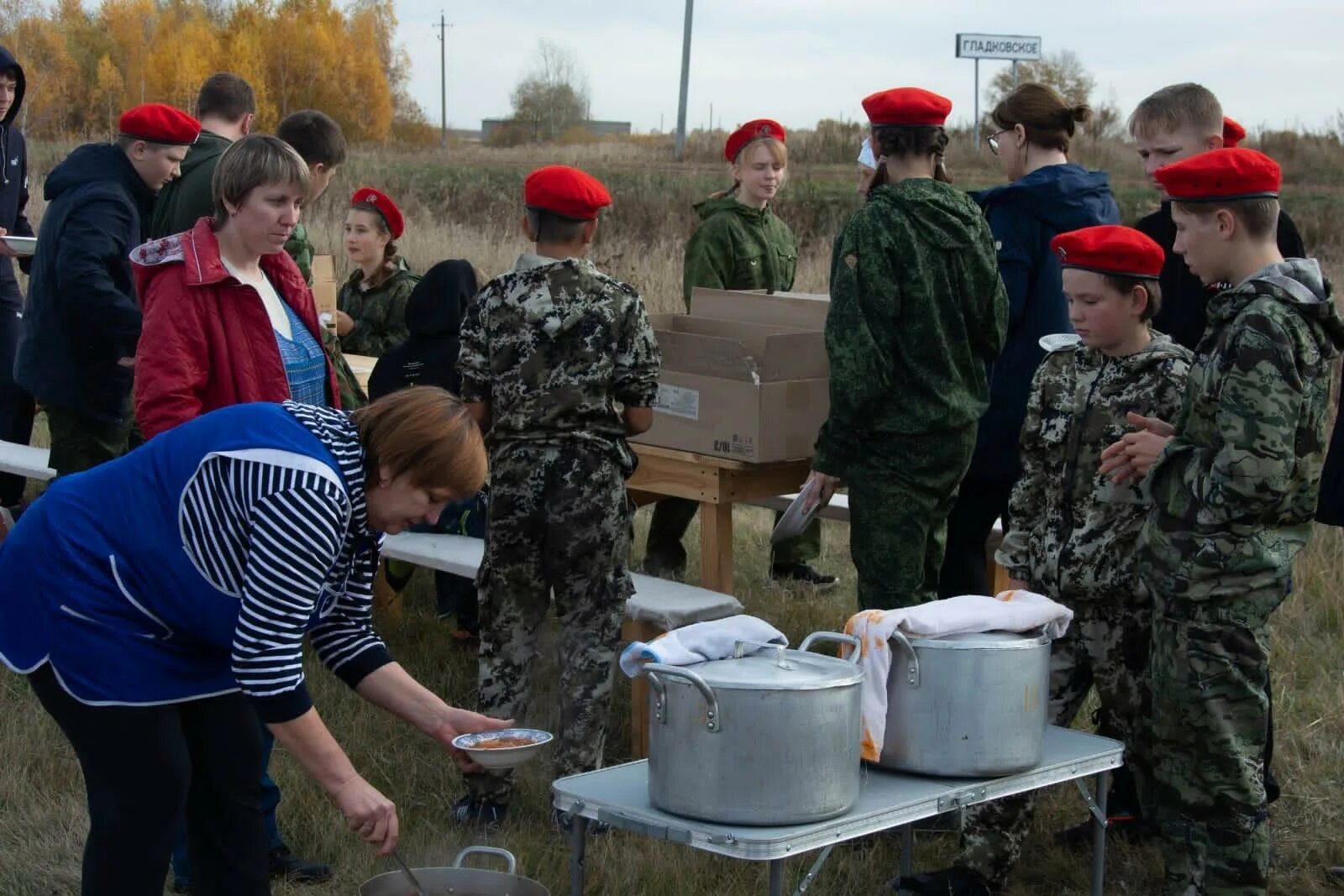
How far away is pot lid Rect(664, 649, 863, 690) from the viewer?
258 cm

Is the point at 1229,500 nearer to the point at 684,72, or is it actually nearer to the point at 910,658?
the point at 910,658

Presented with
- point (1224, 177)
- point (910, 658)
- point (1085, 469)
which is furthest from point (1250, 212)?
point (910, 658)

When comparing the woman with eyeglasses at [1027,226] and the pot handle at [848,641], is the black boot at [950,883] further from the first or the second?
the woman with eyeglasses at [1027,226]

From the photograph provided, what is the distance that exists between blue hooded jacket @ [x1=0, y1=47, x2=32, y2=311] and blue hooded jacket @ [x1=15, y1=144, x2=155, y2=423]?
2312 mm

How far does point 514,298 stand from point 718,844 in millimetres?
1874

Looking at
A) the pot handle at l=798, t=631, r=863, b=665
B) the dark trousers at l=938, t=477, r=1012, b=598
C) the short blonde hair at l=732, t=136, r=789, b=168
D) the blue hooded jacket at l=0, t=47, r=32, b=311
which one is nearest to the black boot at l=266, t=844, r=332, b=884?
the pot handle at l=798, t=631, r=863, b=665

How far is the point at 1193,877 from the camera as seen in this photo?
3365mm

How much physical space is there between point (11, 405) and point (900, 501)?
16.9 ft

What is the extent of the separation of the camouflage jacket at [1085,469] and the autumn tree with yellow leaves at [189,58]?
36860 millimetres

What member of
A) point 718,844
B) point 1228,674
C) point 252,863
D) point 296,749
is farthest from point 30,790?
point 1228,674

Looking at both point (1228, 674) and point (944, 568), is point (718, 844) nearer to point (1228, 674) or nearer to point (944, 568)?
point (1228, 674)

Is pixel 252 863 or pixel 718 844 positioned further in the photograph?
pixel 252 863

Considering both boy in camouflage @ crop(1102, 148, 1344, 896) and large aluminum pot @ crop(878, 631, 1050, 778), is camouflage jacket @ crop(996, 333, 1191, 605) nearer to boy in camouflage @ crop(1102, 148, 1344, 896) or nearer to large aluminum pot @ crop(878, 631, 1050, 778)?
boy in camouflage @ crop(1102, 148, 1344, 896)

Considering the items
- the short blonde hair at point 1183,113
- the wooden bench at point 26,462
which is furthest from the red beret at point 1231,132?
the wooden bench at point 26,462
